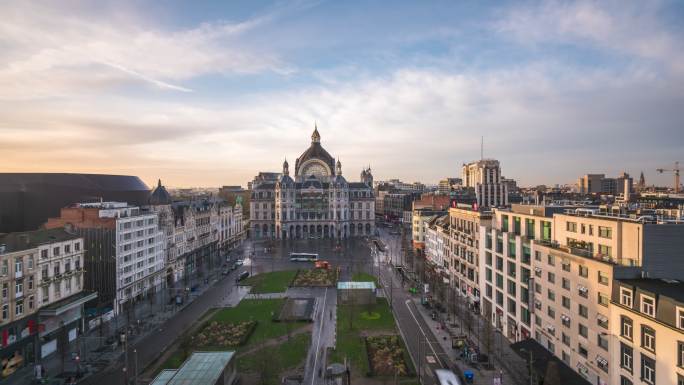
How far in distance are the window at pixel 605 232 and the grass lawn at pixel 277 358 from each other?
102 feet

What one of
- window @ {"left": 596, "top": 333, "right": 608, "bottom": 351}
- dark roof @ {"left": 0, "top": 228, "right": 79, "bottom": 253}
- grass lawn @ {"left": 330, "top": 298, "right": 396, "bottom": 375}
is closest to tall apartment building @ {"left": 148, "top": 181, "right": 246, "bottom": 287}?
dark roof @ {"left": 0, "top": 228, "right": 79, "bottom": 253}

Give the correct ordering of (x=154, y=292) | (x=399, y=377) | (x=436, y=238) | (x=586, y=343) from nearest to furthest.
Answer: (x=586, y=343) → (x=399, y=377) → (x=154, y=292) → (x=436, y=238)

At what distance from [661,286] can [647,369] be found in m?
5.98

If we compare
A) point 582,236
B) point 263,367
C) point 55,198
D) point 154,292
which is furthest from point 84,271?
point 582,236

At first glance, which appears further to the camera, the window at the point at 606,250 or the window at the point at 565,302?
the window at the point at 565,302

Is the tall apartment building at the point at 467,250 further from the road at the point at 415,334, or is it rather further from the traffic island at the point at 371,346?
the traffic island at the point at 371,346

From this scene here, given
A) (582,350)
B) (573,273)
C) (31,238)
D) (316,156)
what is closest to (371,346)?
(582,350)

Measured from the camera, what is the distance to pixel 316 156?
559 ft

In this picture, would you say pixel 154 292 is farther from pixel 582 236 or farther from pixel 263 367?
pixel 582 236

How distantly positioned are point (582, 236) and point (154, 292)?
6443 cm

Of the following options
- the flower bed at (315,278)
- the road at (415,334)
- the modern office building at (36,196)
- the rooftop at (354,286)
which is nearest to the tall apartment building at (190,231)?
the modern office building at (36,196)

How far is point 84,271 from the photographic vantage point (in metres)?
55.6

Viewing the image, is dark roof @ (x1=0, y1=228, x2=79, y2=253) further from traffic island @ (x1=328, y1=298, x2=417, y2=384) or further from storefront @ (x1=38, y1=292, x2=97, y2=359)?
traffic island @ (x1=328, y1=298, x2=417, y2=384)

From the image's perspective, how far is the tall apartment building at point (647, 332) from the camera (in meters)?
26.1
